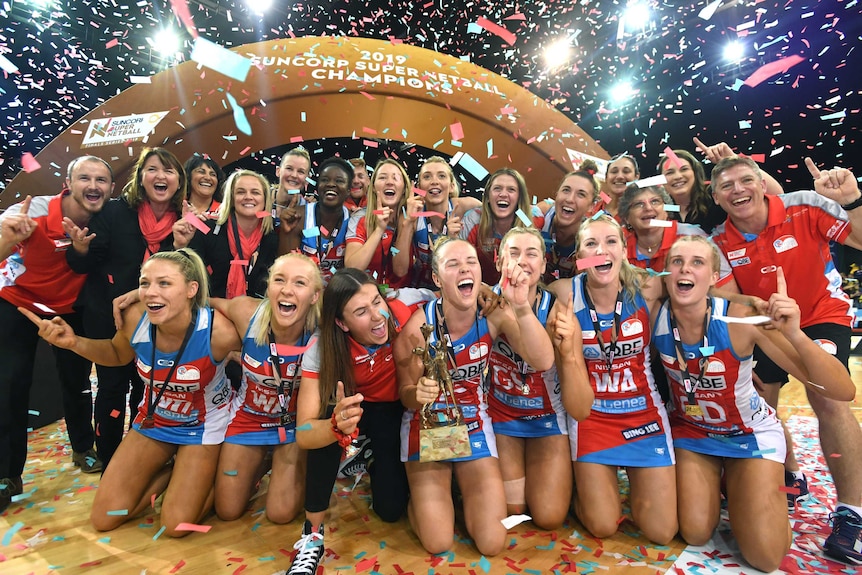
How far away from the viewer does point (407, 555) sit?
2.37 metres

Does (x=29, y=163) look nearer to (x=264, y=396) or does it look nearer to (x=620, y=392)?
(x=264, y=396)

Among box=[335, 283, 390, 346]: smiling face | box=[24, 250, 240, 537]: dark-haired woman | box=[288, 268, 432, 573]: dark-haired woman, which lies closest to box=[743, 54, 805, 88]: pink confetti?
box=[288, 268, 432, 573]: dark-haired woman

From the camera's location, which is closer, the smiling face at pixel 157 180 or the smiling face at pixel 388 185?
the smiling face at pixel 157 180

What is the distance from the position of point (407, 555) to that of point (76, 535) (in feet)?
5.77

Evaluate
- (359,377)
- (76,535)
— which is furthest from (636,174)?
(76,535)

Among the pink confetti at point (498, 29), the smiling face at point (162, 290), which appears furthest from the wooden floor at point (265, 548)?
the pink confetti at point (498, 29)

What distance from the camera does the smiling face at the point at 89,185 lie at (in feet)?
10.3

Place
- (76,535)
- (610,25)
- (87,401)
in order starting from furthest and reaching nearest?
(610,25) → (87,401) → (76,535)

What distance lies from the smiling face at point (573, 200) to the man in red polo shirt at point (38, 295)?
3.17m

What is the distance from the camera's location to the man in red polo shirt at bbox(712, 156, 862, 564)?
Answer: 8.94 feet

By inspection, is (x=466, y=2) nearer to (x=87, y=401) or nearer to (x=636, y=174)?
(x=636, y=174)

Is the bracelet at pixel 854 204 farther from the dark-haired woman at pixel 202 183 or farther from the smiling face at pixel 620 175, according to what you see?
the dark-haired woman at pixel 202 183

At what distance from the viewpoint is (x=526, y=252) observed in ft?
8.92

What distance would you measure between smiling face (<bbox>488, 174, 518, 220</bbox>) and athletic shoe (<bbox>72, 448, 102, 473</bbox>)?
3309mm
